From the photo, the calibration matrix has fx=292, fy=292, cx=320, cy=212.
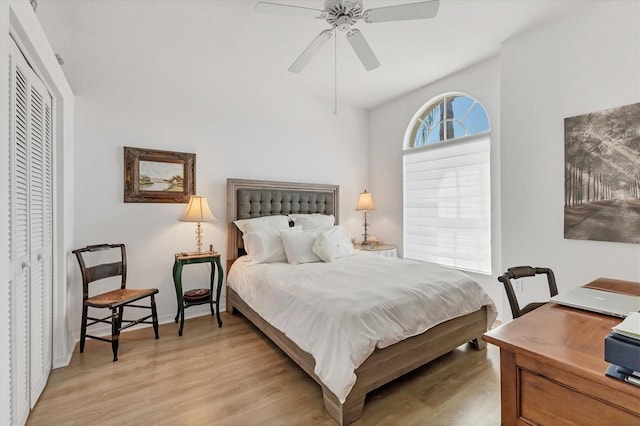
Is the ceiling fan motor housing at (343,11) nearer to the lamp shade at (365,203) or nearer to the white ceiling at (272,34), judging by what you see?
the white ceiling at (272,34)

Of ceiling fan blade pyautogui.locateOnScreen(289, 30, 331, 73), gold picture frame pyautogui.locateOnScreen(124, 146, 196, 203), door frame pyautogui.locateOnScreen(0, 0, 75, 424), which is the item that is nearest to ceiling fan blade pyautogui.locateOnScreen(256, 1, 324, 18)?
ceiling fan blade pyautogui.locateOnScreen(289, 30, 331, 73)

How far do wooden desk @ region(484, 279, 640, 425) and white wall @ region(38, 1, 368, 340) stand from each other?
279 centimetres

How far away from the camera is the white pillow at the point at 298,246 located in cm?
300

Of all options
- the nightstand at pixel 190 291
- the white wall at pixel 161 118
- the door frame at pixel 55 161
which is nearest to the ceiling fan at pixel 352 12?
the white wall at pixel 161 118

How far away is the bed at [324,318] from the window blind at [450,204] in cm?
113

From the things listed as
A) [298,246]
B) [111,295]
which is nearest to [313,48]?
[298,246]

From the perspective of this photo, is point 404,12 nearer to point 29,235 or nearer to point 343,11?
point 343,11

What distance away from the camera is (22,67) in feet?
5.54

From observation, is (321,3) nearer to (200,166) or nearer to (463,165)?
(200,166)

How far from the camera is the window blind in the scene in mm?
3383

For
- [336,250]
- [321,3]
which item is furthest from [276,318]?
[321,3]

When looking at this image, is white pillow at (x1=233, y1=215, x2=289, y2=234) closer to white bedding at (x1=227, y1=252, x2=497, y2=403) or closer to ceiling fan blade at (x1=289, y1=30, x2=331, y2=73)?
white bedding at (x1=227, y1=252, x2=497, y2=403)

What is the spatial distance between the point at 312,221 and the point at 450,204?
1.78 meters

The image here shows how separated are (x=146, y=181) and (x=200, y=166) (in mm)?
587
